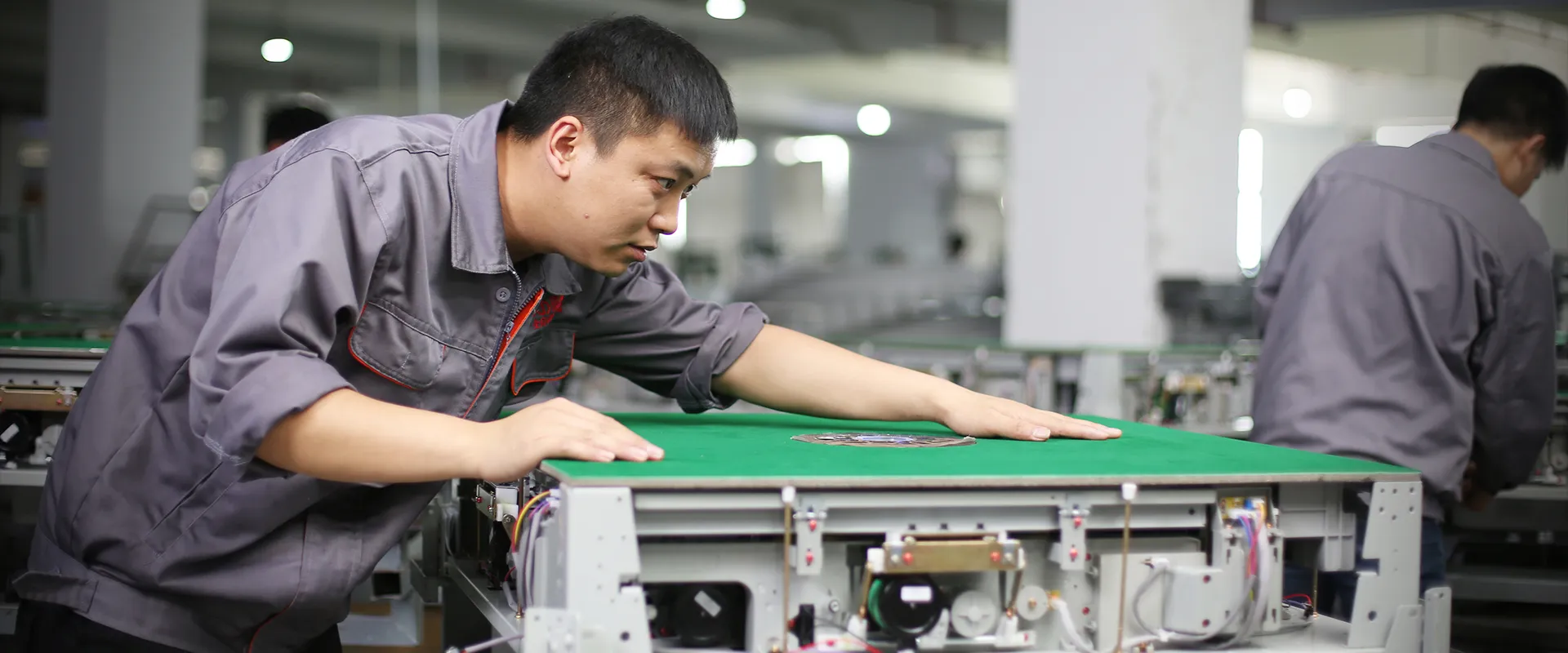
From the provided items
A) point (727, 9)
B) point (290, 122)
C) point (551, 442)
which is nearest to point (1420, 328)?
point (551, 442)

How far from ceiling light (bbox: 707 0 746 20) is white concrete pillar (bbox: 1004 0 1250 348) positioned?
22.2 ft

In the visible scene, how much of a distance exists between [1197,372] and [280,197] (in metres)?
3.40

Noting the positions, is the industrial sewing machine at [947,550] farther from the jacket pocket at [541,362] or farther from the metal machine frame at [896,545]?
the jacket pocket at [541,362]

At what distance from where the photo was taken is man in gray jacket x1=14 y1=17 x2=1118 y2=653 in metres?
1.30

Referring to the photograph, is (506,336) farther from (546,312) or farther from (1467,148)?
(1467,148)

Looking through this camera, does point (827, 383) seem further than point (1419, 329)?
No

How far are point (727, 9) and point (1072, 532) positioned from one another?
1182 cm

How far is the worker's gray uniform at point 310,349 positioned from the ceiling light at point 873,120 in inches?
607

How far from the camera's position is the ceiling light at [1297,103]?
1384cm

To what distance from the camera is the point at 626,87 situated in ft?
4.52

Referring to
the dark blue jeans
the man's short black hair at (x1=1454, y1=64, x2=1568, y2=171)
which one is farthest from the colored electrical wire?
the man's short black hair at (x1=1454, y1=64, x2=1568, y2=171)

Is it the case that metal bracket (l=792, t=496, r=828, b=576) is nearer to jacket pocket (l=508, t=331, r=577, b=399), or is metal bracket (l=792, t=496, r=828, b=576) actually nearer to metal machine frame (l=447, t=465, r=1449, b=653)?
metal machine frame (l=447, t=465, r=1449, b=653)

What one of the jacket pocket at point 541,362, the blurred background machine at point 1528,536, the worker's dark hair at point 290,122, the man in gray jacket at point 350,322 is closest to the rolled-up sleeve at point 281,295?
the man in gray jacket at point 350,322

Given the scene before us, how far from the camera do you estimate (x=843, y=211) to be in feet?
61.1
